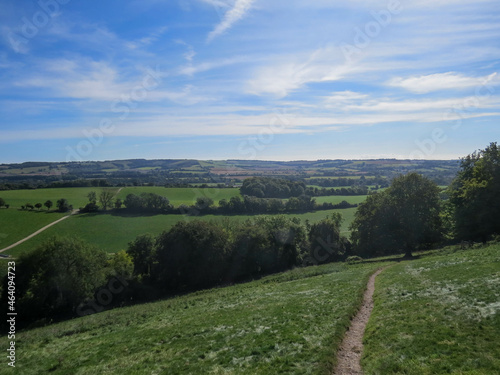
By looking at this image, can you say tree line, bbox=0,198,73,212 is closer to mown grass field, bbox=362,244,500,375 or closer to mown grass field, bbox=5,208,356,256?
mown grass field, bbox=5,208,356,256

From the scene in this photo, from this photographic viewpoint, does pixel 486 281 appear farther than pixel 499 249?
No

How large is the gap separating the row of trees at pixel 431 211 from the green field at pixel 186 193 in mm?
64974

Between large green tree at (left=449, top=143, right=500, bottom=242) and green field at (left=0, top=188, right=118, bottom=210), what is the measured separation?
107m

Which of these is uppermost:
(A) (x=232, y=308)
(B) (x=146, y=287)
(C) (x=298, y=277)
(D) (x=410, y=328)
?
(D) (x=410, y=328)

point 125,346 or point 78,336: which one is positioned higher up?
point 125,346

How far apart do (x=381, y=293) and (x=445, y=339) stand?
8899 mm

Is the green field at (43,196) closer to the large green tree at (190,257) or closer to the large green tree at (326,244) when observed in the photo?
the large green tree at (190,257)

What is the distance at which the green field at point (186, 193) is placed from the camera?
10729 cm

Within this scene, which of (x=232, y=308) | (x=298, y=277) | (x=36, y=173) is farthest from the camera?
(x=36, y=173)

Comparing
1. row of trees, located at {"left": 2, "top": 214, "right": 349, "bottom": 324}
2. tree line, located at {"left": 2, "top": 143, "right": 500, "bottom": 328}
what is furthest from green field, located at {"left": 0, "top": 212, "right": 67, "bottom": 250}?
tree line, located at {"left": 2, "top": 143, "right": 500, "bottom": 328}

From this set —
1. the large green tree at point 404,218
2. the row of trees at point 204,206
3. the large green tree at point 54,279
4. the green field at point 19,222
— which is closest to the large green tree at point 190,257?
the large green tree at point 54,279

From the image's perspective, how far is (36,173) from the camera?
181250 millimetres

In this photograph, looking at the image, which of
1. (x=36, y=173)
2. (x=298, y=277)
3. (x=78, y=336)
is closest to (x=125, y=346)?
(x=78, y=336)

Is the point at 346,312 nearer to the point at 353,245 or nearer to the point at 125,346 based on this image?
the point at 125,346
